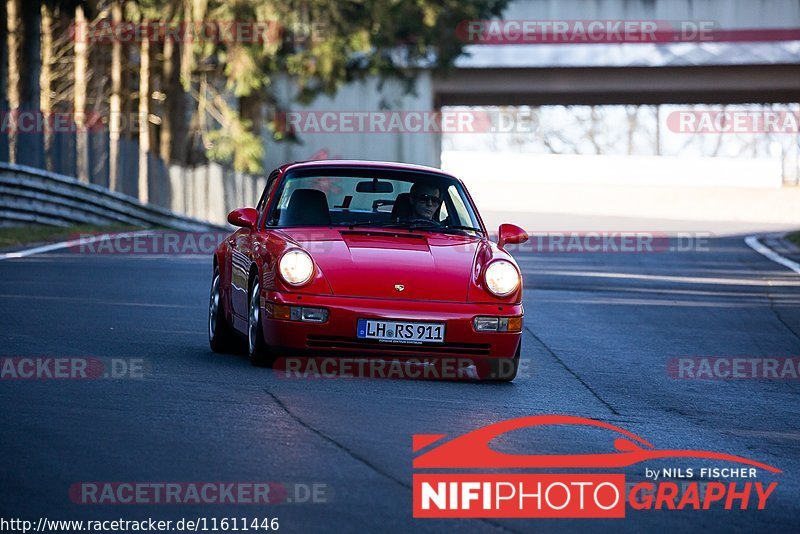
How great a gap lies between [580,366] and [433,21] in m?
34.9

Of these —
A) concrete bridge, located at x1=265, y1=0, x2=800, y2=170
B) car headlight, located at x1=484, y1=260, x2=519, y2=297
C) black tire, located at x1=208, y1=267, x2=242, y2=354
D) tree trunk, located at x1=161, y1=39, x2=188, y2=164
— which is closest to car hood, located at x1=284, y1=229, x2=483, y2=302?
car headlight, located at x1=484, y1=260, x2=519, y2=297

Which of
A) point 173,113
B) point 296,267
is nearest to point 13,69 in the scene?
point 173,113

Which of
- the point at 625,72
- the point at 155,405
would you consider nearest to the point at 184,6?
the point at 625,72

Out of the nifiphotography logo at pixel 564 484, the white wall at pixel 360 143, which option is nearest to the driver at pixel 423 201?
the nifiphotography logo at pixel 564 484

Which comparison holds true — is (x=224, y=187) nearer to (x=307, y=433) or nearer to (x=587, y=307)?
(x=587, y=307)

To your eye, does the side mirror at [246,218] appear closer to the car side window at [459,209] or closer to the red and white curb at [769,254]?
the car side window at [459,209]

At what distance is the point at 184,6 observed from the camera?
39469mm

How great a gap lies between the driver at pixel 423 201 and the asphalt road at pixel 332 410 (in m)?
1.24

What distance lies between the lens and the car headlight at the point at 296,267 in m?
9.51

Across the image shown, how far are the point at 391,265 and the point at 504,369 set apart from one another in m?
1.00

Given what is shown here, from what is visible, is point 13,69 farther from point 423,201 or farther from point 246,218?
point 423,201

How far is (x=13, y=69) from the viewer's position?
45531 millimetres

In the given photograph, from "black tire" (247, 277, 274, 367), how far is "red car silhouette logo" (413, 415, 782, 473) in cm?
222

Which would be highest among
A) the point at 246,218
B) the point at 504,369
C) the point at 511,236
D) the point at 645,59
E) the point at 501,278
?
the point at 645,59
